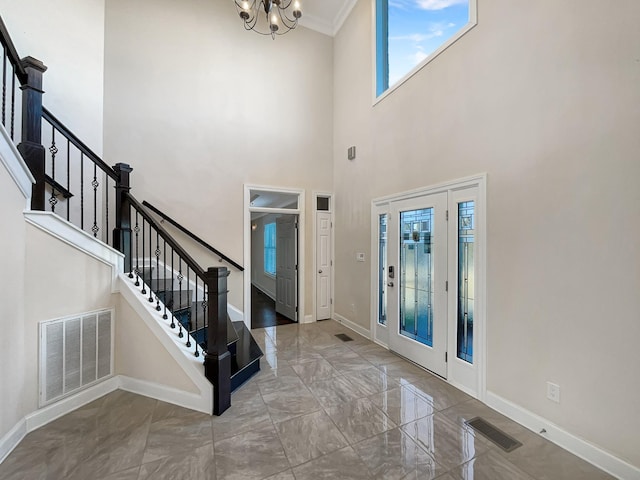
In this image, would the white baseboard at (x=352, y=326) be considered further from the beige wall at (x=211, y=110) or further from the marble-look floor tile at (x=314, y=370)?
the marble-look floor tile at (x=314, y=370)

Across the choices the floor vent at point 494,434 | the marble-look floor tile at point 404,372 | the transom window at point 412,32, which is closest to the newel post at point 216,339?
the marble-look floor tile at point 404,372

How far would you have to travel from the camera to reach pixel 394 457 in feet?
6.13

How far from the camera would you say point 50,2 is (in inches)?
126

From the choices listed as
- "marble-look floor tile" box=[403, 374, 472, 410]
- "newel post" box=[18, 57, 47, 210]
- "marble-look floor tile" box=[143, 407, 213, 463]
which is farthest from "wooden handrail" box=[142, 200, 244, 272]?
"marble-look floor tile" box=[403, 374, 472, 410]

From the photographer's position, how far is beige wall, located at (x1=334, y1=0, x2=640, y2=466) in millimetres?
1733

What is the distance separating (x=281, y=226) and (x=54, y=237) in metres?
3.54

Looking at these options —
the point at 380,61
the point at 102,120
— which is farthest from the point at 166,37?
the point at 380,61

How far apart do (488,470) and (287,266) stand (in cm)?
403

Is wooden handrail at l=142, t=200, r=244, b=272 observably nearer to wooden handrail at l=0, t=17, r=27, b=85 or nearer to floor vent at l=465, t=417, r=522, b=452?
wooden handrail at l=0, t=17, r=27, b=85

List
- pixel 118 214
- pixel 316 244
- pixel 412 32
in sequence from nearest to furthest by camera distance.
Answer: pixel 118 214, pixel 412 32, pixel 316 244

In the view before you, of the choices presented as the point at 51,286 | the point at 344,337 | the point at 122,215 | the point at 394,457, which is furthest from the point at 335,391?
the point at 122,215

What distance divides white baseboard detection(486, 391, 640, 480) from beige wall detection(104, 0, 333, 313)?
10.2ft

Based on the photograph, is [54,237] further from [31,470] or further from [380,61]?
[380,61]

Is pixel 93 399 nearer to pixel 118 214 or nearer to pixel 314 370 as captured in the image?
pixel 118 214
